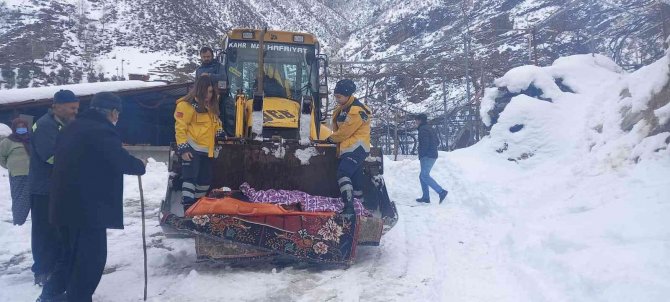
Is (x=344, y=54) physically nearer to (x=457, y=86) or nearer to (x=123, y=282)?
(x=457, y=86)

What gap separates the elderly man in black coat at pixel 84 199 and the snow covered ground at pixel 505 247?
581mm

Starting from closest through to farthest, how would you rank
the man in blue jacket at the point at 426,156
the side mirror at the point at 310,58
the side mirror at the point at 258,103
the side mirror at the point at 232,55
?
the side mirror at the point at 258,103 → the side mirror at the point at 232,55 → the side mirror at the point at 310,58 → the man in blue jacket at the point at 426,156

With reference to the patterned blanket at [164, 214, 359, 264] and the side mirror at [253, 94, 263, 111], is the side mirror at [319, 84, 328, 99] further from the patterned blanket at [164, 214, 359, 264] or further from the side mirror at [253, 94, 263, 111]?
the patterned blanket at [164, 214, 359, 264]

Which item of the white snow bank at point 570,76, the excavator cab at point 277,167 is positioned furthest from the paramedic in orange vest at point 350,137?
the white snow bank at point 570,76

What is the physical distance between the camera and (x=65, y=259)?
151 inches

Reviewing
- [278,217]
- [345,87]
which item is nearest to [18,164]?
[278,217]

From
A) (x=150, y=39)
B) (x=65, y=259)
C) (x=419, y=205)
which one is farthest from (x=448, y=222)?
(x=150, y=39)

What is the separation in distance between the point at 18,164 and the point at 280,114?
324 cm

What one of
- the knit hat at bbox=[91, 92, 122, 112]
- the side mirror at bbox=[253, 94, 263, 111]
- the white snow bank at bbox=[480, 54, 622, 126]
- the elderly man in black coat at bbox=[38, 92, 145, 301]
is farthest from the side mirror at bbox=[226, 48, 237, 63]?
the white snow bank at bbox=[480, 54, 622, 126]

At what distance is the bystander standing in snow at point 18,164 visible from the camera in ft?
15.6

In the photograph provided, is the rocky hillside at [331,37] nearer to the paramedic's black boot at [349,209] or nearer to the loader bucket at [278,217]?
the loader bucket at [278,217]

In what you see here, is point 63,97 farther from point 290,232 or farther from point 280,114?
point 280,114

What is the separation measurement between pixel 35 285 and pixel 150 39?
121ft

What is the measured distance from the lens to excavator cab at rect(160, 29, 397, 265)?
493 cm
